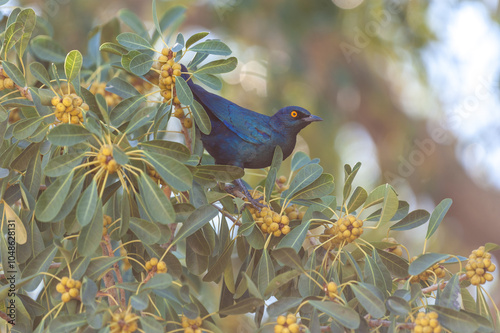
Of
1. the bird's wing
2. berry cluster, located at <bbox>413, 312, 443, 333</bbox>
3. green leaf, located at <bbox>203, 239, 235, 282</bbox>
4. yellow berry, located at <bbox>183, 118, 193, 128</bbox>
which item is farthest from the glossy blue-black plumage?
berry cluster, located at <bbox>413, 312, 443, 333</bbox>

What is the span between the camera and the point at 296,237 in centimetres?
196

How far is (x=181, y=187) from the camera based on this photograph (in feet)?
5.71

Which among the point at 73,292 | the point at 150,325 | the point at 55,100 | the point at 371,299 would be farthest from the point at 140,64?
the point at 371,299

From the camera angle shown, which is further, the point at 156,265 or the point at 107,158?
the point at 156,265

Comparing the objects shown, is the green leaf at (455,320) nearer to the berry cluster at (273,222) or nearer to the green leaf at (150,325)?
the berry cluster at (273,222)

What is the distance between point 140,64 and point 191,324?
0.94m

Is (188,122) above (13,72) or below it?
below

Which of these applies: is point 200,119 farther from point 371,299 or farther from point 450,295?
point 450,295

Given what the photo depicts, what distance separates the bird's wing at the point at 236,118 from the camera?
2553mm

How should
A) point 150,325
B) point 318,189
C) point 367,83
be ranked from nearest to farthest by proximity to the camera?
point 150,325, point 318,189, point 367,83

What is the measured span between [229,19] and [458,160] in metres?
3.39

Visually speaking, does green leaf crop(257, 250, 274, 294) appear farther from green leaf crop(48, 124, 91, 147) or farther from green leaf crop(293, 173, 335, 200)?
green leaf crop(48, 124, 91, 147)

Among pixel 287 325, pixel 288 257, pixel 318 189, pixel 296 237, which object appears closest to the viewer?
pixel 287 325

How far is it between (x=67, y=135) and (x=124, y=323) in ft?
1.92
